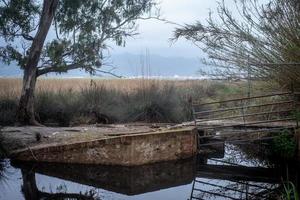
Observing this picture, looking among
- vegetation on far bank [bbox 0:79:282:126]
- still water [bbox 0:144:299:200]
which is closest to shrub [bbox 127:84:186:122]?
vegetation on far bank [bbox 0:79:282:126]

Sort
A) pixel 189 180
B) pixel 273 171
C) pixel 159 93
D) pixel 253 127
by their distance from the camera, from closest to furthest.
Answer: pixel 189 180, pixel 273 171, pixel 253 127, pixel 159 93

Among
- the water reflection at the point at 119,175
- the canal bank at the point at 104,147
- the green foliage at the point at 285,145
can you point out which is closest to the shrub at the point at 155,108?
the canal bank at the point at 104,147

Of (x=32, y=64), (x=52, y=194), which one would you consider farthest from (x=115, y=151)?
(x=32, y=64)

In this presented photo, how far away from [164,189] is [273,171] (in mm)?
3551

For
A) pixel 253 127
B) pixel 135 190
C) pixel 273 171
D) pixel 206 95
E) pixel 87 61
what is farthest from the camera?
pixel 206 95

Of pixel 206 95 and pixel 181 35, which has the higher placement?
pixel 181 35

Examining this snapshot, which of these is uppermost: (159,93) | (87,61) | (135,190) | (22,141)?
(87,61)

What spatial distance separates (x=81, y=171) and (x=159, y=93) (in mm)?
8254

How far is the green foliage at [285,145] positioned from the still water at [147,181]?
0.41 m

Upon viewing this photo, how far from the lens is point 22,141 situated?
12625 mm

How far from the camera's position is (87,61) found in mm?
17953

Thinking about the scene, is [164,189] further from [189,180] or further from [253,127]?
[253,127]

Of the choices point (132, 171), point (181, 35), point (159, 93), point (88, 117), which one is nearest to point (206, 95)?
point (159, 93)

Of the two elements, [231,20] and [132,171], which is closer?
[132,171]
